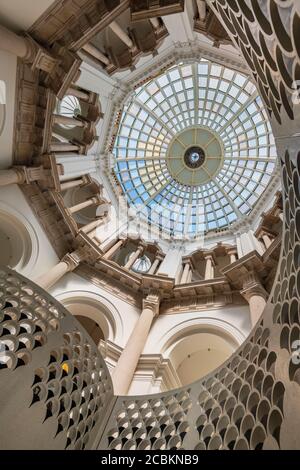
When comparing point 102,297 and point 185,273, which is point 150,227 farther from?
point 102,297

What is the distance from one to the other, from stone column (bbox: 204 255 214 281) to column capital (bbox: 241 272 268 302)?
3125 millimetres

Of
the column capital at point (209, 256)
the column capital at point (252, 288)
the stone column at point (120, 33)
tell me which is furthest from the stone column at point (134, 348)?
the stone column at point (120, 33)

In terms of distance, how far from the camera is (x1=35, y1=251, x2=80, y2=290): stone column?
12258 millimetres

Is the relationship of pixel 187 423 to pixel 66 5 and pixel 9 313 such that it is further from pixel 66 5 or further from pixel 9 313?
pixel 66 5

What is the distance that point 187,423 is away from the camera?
500 centimetres

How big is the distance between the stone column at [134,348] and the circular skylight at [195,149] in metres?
9.81

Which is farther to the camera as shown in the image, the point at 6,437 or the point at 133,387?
the point at 133,387

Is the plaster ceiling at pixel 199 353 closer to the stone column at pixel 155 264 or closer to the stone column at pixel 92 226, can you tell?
the stone column at pixel 155 264

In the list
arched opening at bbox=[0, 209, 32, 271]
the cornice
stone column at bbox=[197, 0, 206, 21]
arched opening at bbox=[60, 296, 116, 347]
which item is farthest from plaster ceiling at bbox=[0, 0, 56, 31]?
arched opening at bbox=[60, 296, 116, 347]

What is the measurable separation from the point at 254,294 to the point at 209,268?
491 cm

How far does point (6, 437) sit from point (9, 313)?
207 centimetres

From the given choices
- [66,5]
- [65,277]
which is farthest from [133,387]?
[66,5]

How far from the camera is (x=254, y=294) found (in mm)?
11352
